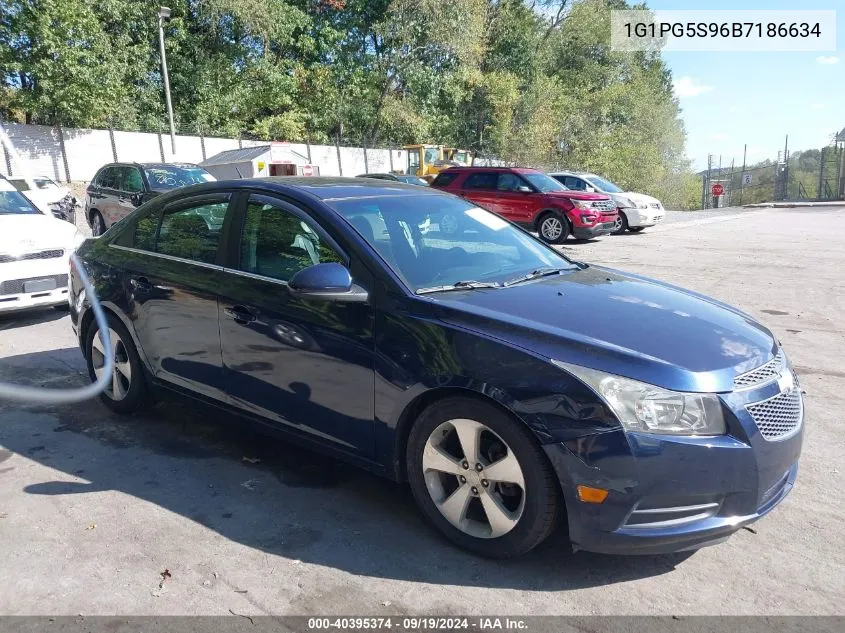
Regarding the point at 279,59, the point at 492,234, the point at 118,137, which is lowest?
the point at 492,234

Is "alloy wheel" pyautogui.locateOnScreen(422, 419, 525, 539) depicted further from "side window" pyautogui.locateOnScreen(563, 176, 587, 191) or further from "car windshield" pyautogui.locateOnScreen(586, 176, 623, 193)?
"car windshield" pyautogui.locateOnScreen(586, 176, 623, 193)

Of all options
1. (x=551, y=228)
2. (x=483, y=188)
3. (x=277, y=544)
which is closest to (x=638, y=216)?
(x=551, y=228)

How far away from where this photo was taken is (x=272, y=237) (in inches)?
149

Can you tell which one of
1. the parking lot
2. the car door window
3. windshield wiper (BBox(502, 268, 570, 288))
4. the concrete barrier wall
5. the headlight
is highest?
the concrete barrier wall

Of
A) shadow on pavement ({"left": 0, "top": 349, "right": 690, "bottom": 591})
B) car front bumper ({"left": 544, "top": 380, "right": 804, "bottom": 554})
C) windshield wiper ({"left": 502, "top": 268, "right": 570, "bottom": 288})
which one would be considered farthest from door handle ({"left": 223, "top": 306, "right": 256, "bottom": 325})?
car front bumper ({"left": 544, "top": 380, "right": 804, "bottom": 554})

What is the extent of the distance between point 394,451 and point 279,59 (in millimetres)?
39240

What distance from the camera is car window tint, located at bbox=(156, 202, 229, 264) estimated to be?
4.07m

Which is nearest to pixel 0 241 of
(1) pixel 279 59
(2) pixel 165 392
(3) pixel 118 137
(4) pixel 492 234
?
(2) pixel 165 392

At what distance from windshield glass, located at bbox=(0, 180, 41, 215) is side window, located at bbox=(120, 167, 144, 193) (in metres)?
4.98

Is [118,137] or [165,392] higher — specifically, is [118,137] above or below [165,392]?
above

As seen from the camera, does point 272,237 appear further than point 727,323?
Yes

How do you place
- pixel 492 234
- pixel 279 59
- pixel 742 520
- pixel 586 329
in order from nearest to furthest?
1. pixel 742 520
2. pixel 586 329
3. pixel 492 234
4. pixel 279 59

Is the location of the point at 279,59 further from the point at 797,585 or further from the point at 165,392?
the point at 797,585

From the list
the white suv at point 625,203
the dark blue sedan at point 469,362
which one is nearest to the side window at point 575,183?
the white suv at point 625,203
